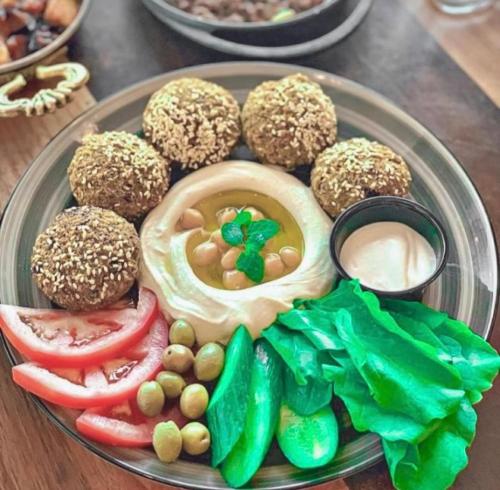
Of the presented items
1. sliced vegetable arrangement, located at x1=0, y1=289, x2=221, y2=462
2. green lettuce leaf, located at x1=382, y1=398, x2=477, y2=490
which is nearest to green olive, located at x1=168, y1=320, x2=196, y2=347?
sliced vegetable arrangement, located at x1=0, y1=289, x2=221, y2=462

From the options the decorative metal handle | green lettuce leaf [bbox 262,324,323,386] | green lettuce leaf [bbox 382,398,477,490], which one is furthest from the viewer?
the decorative metal handle

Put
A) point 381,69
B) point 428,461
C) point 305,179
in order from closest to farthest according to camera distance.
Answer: point 428,461 → point 305,179 → point 381,69

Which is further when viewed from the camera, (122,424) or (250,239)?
(250,239)

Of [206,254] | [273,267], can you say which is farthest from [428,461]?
[206,254]

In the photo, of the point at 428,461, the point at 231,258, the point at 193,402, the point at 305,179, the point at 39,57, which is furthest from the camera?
the point at 39,57

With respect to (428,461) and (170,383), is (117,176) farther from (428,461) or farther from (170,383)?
(428,461)

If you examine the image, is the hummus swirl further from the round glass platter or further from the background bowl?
the background bowl
